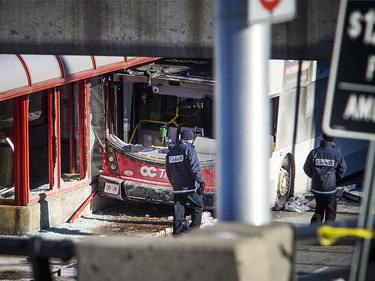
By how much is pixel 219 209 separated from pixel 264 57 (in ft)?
2.34

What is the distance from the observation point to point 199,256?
3.81 m

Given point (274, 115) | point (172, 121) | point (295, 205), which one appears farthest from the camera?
point (295, 205)

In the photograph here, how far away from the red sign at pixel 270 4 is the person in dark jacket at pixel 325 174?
953 centimetres

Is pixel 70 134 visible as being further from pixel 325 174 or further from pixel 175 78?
pixel 325 174

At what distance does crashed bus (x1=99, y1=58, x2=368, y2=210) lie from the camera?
1503 centimetres

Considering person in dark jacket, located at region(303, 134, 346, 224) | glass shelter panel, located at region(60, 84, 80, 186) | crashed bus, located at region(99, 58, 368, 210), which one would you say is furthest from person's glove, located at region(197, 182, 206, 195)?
glass shelter panel, located at region(60, 84, 80, 186)

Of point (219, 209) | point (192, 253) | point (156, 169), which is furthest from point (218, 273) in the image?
point (156, 169)

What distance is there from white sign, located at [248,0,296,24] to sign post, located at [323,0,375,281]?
263mm

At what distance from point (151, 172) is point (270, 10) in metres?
11.1

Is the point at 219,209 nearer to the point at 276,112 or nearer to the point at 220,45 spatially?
the point at 220,45

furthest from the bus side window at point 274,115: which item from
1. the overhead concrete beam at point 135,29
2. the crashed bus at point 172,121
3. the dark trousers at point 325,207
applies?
the overhead concrete beam at point 135,29

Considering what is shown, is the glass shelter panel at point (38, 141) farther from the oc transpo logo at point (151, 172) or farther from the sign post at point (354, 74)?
the sign post at point (354, 74)

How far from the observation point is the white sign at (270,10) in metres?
4.17

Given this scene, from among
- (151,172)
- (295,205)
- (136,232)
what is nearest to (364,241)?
(136,232)
